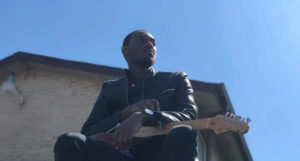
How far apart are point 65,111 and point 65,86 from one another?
92cm

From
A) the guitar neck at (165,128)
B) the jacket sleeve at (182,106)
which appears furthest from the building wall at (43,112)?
the guitar neck at (165,128)

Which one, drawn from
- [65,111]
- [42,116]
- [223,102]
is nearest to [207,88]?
[223,102]

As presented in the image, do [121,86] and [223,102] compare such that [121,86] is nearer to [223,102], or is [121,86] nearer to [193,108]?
[193,108]

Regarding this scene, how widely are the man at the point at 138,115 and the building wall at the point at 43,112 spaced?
6.33 metres

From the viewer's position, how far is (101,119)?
3.33 metres

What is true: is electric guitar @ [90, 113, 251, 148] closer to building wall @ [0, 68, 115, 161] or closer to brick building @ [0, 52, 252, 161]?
brick building @ [0, 52, 252, 161]

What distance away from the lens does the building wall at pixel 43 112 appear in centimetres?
993

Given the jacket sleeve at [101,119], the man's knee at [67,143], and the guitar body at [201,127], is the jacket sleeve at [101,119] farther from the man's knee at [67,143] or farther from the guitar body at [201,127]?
the man's knee at [67,143]

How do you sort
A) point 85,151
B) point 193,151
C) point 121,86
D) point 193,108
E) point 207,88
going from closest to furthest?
point 193,151 → point 85,151 → point 193,108 → point 121,86 → point 207,88

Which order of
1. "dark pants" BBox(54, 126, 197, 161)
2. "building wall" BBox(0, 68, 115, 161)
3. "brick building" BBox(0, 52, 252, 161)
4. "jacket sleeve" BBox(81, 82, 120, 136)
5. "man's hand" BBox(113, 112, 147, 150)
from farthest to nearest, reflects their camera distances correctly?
"building wall" BBox(0, 68, 115, 161) < "brick building" BBox(0, 52, 252, 161) < "jacket sleeve" BBox(81, 82, 120, 136) < "man's hand" BBox(113, 112, 147, 150) < "dark pants" BBox(54, 126, 197, 161)

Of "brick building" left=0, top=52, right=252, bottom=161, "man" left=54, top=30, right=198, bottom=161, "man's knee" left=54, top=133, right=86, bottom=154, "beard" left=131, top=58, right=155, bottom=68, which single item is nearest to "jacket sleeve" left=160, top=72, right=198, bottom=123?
"man" left=54, top=30, right=198, bottom=161

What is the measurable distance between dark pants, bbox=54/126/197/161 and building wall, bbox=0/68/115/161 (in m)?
6.80

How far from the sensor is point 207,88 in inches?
328

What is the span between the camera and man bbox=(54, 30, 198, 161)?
2.59 m
